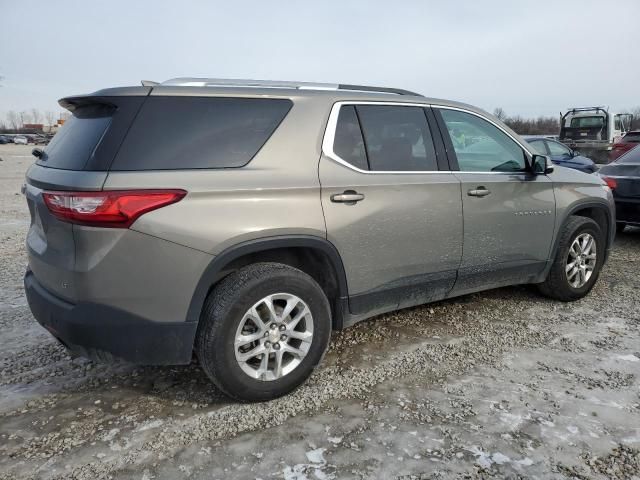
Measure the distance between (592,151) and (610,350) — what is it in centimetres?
1787

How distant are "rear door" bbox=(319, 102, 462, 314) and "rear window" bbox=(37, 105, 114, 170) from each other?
3.96 ft

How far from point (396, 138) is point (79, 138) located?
1.95m

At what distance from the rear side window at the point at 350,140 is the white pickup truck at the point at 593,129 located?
1852 cm

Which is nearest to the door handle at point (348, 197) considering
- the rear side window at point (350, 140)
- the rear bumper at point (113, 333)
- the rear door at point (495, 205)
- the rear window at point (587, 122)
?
the rear side window at point (350, 140)

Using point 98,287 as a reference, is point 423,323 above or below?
below

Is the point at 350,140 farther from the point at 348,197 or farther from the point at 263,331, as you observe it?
the point at 263,331

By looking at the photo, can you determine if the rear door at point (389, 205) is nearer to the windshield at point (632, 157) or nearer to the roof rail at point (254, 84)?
the roof rail at point (254, 84)

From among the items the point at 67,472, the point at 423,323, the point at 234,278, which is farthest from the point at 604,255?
the point at 67,472

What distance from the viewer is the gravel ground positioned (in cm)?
229

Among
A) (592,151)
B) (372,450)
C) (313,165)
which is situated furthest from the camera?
(592,151)

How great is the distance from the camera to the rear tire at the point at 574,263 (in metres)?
4.28

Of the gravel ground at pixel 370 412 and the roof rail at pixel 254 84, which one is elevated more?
the roof rail at pixel 254 84

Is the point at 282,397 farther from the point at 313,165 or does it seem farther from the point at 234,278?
the point at 313,165

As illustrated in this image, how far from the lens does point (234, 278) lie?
266 cm
